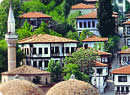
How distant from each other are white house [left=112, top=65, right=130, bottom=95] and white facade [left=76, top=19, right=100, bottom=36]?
15661 mm

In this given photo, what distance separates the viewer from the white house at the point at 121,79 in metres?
95.7

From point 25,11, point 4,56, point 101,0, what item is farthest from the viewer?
point 25,11

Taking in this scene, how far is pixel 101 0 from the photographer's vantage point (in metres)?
111

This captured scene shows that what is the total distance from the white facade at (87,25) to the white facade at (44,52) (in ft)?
49.6

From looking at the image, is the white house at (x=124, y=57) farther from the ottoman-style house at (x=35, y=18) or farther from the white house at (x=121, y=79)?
the ottoman-style house at (x=35, y=18)

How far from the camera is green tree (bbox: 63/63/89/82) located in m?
90.2

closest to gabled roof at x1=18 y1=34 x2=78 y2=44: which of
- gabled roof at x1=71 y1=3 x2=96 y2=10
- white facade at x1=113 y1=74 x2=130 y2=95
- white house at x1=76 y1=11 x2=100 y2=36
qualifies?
white facade at x1=113 y1=74 x2=130 y2=95

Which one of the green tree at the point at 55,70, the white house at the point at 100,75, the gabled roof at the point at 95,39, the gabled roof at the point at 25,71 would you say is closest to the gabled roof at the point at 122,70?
the white house at the point at 100,75

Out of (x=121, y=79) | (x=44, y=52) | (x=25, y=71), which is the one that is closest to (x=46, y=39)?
(x=44, y=52)

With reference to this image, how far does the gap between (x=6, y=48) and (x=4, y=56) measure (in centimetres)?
80

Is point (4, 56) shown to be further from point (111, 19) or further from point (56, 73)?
point (111, 19)

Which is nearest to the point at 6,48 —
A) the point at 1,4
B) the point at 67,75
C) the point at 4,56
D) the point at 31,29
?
the point at 4,56

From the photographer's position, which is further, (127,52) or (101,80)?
(127,52)

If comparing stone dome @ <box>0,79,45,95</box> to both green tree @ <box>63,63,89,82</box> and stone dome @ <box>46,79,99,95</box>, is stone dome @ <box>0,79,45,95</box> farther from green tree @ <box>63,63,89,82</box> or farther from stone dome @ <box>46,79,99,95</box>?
green tree @ <box>63,63,89,82</box>
